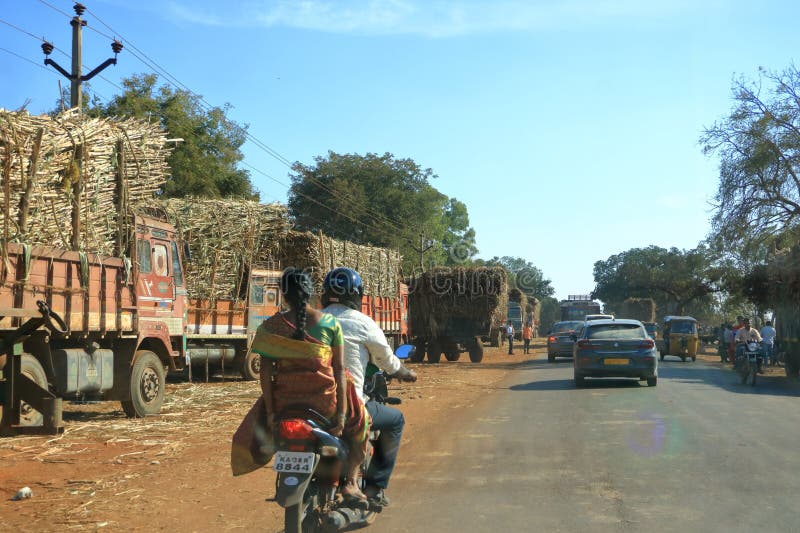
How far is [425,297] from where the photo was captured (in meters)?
30.4

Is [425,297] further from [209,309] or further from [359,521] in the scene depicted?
[359,521]

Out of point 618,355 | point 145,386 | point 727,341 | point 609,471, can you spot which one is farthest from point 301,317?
point 727,341

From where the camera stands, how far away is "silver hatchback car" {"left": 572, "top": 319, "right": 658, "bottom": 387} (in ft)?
55.4

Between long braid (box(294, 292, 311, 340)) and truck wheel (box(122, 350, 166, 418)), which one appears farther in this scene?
truck wheel (box(122, 350, 166, 418))

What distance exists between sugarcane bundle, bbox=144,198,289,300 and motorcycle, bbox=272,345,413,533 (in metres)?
13.1

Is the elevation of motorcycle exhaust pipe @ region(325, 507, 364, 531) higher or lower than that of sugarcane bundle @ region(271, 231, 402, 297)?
lower

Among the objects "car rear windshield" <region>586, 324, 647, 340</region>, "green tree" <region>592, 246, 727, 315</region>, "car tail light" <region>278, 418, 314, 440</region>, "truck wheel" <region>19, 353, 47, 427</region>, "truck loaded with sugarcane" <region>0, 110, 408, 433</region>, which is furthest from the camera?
"green tree" <region>592, 246, 727, 315</region>

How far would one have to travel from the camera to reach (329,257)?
2164cm

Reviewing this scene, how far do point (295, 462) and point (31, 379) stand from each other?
6.58 m

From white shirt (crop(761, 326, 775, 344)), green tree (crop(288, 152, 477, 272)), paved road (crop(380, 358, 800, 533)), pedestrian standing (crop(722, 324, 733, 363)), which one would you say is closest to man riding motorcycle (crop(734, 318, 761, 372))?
white shirt (crop(761, 326, 775, 344))

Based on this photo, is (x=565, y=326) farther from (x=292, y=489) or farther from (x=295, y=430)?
(x=292, y=489)

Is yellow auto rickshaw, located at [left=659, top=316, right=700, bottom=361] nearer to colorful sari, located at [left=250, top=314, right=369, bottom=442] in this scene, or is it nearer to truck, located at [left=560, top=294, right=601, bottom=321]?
truck, located at [left=560, top=294, right=601, bottom=321]

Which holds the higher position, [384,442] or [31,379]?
[31,379]

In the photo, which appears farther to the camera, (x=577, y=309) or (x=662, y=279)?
(x=662, y=279)
